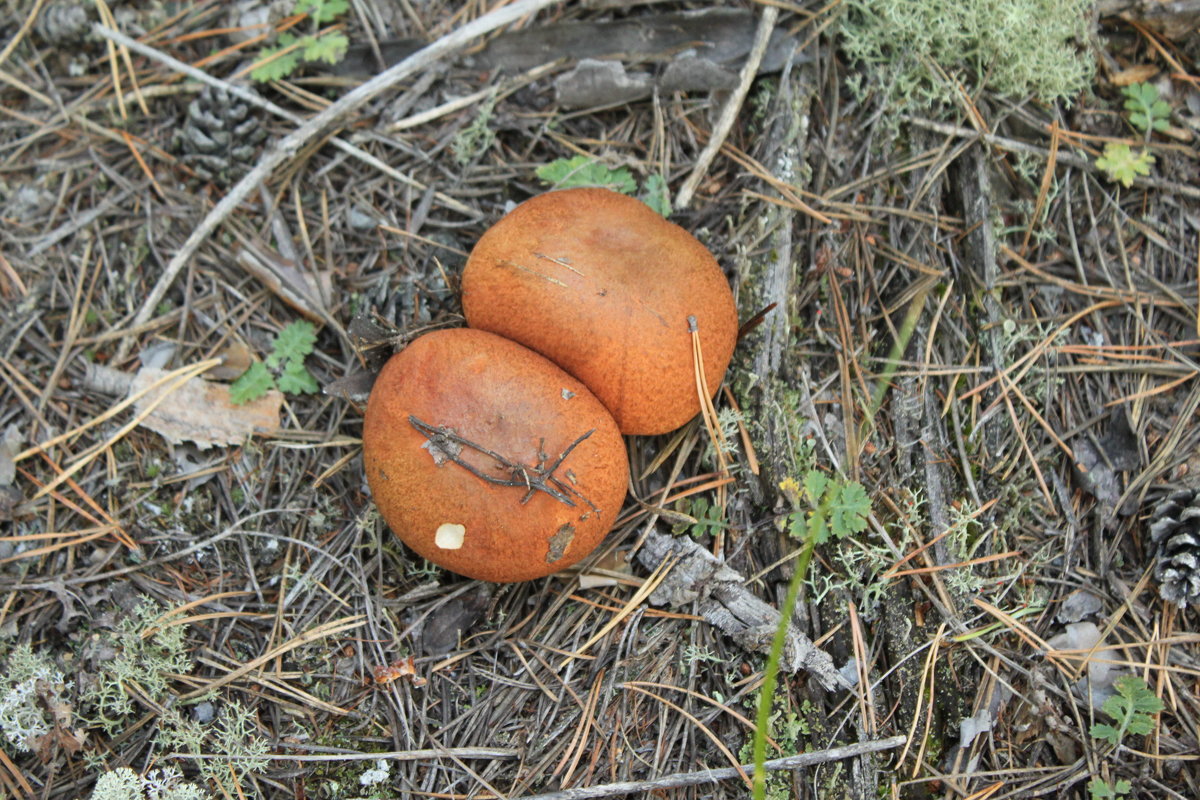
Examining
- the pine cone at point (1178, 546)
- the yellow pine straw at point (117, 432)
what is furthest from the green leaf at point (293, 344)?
the pine cone at point (1178, 546)

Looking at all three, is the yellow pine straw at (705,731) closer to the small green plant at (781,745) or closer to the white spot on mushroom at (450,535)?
the small green plant at (781,745)

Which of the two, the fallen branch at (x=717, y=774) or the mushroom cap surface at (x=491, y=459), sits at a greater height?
the mushroom cap surface at (x=491, y=459)

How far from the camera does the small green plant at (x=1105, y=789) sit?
2.22 metres

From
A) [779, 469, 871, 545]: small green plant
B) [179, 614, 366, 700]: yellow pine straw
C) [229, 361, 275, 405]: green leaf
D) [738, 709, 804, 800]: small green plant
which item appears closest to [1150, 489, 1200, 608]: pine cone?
[779, 469, 871, 545]: small green plant

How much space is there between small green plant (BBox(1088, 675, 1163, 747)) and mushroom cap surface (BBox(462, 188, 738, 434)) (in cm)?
145

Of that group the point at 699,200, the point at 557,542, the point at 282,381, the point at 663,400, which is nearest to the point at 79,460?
the point at 282,381

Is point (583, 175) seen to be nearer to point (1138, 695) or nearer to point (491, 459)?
point (491, 459)

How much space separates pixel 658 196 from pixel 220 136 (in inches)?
64.6

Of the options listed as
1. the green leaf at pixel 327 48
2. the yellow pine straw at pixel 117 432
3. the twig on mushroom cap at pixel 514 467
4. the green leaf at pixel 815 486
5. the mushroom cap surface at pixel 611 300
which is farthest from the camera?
the green leaf at pixel 327 48

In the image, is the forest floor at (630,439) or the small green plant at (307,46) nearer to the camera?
the forest floor at (630,439)

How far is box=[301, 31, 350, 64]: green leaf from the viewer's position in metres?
2.94

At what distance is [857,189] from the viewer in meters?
2.82


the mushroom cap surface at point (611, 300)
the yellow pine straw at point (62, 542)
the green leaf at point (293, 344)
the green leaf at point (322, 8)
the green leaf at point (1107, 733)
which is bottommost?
the green leaf at point (1107, 733)

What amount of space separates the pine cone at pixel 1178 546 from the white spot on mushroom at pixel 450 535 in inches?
82.1
